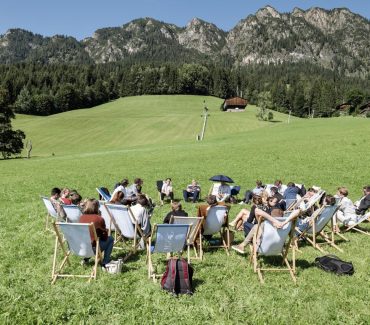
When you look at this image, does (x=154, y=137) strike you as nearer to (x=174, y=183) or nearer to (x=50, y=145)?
(x=50, y=145)

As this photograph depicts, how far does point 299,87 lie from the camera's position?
161500 mm

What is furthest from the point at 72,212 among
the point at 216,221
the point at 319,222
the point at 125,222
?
the point at 319,222

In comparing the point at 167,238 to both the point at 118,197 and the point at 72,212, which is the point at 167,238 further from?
the point at 118,197

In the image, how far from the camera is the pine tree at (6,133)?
51.2m

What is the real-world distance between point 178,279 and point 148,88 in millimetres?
163874

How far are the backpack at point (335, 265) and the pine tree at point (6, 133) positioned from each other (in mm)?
50829

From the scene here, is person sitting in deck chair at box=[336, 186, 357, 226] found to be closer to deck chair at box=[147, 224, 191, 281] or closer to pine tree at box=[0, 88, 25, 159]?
deck chair at box=[147, 224, 191, 281]

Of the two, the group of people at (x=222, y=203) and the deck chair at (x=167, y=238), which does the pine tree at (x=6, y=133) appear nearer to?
the group of people at (x=222, y=203)

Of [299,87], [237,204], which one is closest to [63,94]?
[299,87]

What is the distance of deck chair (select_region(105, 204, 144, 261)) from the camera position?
942 centimetres

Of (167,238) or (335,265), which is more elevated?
(167,238)

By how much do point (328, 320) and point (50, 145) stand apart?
71.7 meters

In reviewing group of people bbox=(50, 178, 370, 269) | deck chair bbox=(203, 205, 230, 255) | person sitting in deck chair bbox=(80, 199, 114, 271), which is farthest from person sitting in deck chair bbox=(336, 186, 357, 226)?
person sitting in deck chair bbox=(80, 199, 114, 271)

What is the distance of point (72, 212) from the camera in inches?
420
